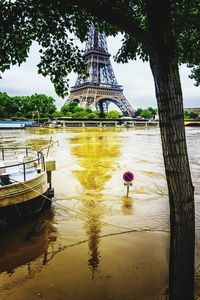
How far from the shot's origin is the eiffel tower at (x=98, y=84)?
7819cm

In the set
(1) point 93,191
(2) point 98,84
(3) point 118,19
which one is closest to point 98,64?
(2) point 98,84

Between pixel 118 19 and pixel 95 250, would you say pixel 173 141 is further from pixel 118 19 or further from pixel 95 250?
pixel 95 250

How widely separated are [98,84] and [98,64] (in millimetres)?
6179

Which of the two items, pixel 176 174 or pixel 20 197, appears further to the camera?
pixel 20 197

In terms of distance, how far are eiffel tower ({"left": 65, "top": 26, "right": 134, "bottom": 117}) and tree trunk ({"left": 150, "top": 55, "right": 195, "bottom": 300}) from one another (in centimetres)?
7721

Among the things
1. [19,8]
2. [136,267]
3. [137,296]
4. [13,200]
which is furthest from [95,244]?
[19,8]

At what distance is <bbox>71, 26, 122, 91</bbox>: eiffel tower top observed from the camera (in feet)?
254

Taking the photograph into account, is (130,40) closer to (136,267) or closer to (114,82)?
(136,267)

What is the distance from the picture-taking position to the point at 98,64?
3214 inches

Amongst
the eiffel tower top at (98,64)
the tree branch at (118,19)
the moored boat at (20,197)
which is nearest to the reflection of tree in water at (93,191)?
the moored boat at (20,197)

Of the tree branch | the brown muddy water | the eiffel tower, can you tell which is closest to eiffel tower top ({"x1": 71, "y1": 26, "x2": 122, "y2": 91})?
the eiffel tower

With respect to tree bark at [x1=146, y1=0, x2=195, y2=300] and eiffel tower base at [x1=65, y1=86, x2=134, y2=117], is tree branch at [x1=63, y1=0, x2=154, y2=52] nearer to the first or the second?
tree bark at [x1=146, y1=0, x2=195, y2=300]

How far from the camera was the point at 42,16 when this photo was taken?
12.2 feet

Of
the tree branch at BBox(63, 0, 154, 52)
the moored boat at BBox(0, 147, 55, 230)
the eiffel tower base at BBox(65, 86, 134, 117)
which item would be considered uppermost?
the eiffel tower base at BBox(65, 86, 134, 117)
